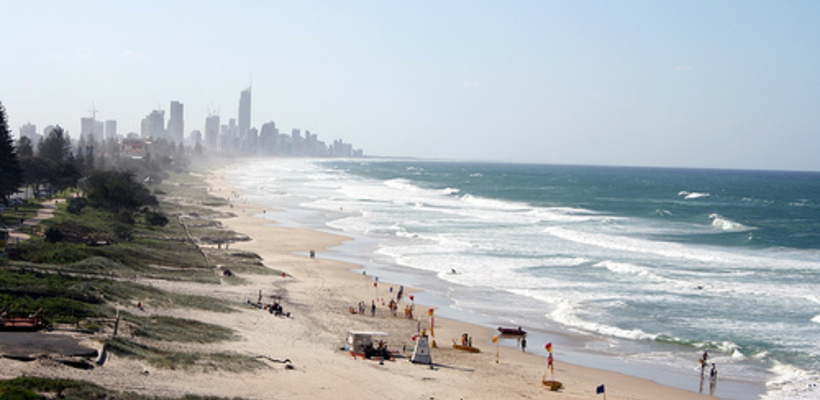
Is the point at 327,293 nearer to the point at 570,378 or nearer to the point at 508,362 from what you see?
the point at 508,362

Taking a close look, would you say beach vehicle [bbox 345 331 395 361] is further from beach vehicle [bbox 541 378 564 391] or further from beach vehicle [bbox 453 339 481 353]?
beach vehicle [bbox 541 378 564 391]

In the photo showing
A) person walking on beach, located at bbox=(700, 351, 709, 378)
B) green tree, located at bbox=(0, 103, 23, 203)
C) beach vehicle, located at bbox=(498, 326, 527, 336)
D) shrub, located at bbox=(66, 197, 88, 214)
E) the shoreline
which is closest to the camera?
the shoreline

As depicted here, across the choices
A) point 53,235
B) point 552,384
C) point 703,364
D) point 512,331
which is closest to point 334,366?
point 552,384

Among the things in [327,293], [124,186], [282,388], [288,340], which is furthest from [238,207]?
[282,388]

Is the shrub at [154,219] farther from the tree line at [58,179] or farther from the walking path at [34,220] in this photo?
the walking path at [34,220]

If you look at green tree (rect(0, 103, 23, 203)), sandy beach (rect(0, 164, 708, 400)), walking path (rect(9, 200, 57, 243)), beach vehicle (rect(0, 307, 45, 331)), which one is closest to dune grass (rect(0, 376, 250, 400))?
sandy beach (rect(0, 164, 708, 400))

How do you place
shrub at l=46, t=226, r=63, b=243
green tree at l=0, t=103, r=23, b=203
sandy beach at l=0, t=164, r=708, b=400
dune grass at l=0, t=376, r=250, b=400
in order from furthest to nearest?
green tree at l=0, t=103, r=23, b=203, shrub at l=46, t=226, r=63, b=243, sandy beach at l=0, t=164, r=708, b=400, dune grass at l=0, t=376, r=250, b=400
